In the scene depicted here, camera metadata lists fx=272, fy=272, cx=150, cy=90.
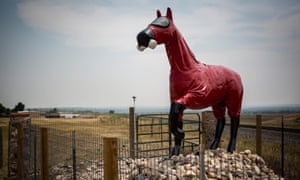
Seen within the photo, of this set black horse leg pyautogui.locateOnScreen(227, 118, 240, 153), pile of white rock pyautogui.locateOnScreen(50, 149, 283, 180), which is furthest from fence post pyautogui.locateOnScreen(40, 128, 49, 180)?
black horse leg pyautogui.locateOnScreen(227, 118, 240, 153)

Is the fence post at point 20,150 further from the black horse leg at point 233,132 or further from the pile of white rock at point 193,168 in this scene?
the black horse leg at point 233,132

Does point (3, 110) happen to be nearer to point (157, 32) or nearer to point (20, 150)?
point (20, 150)

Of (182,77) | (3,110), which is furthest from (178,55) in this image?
(3,110)

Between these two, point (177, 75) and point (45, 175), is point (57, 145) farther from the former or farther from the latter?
point (177, 75)

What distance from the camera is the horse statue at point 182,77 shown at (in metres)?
4.70

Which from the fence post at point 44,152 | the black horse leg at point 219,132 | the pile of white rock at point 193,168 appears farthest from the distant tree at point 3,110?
the black horse leg at point 219,132

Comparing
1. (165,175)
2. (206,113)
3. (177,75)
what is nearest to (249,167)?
(165,175)

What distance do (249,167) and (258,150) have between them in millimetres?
1973

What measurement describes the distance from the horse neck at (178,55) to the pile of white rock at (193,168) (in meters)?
1.63

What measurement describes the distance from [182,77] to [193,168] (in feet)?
5.32

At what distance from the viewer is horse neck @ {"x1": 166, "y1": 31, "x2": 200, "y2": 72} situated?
5.02 metres

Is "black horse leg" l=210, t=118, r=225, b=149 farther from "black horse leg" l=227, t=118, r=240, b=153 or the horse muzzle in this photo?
the horse muzzle

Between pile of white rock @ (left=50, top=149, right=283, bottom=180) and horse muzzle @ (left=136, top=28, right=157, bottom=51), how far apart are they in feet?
6.17

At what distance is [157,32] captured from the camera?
187 inches
